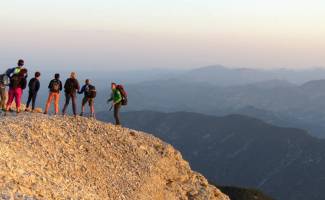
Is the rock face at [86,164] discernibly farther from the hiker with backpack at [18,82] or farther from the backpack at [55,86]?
the backpack at [55,86]

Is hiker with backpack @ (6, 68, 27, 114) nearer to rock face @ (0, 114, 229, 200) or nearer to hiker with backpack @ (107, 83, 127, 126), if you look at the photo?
rock face @ (0, 114, 229, 200)

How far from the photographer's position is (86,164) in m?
30.9

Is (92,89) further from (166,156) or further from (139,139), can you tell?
(166,156)

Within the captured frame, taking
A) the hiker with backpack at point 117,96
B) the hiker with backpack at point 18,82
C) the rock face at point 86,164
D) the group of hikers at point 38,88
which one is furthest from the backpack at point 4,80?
the hiker with backpack at point 117,96

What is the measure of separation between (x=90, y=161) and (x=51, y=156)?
342 centimetres

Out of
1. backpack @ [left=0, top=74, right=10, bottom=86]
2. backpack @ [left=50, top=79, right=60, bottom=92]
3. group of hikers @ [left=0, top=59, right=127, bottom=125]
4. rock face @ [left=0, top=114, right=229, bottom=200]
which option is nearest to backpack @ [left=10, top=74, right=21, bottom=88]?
group of hikers @ [left=0, top=59, right=127, bottom=125]

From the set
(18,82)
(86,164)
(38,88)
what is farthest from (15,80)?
(86,164)

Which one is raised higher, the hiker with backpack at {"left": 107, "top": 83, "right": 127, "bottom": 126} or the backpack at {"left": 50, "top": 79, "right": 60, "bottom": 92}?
the backpack at {"left": 50, "top": 79, "right": 60, "bottom": 92}

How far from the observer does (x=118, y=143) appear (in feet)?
119

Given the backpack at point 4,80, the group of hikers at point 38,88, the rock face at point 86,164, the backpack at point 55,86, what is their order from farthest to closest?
the backpack at point 55,86
the backpack at point 4,80
the group of hikers at point 38,88
the rock face at point 86,164

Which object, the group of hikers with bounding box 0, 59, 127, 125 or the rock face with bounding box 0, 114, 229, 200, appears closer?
the rock face with bounding box 0, 114, 229, 200

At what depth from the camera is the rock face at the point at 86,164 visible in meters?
23.8

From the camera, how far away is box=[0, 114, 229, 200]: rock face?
23763 millimetres

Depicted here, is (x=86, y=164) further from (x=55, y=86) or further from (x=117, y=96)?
(x=117, y=96)
